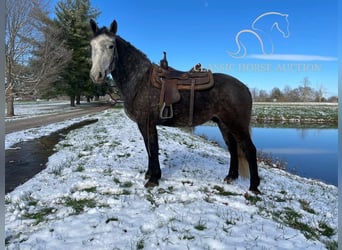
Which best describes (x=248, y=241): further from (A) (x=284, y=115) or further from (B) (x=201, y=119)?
(A) (x=284, y=115)

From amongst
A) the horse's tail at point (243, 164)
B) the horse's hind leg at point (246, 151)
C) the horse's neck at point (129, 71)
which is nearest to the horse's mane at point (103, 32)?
the horse's neck at point (129, 71)

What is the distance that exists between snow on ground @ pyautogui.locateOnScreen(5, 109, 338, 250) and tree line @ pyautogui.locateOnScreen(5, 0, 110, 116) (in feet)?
6.39

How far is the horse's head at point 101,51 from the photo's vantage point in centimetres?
381

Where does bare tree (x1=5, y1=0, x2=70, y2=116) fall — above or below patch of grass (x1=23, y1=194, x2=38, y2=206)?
above

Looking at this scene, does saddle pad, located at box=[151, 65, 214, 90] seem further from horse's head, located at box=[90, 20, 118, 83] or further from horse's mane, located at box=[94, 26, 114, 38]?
horse's mane, located at box=[94, 26, 114, 38]

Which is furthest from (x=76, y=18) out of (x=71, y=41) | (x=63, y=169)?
(x=63, y=169)

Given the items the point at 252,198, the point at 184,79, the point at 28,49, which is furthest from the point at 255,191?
the point at 28,49

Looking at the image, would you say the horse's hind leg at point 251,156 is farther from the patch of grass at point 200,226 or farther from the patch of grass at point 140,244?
the patch of grass at point 140,244

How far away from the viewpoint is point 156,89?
169 inches

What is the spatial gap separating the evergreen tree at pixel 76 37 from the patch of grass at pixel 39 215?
25.8 metres

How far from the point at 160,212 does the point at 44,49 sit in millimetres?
21127

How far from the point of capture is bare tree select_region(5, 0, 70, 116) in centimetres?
1370

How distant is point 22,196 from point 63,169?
152 centimetres

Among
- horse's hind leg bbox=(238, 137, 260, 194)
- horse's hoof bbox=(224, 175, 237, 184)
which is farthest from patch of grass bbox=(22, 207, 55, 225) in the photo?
horse's hind leg bbox=(238, 137, 260, 194)
